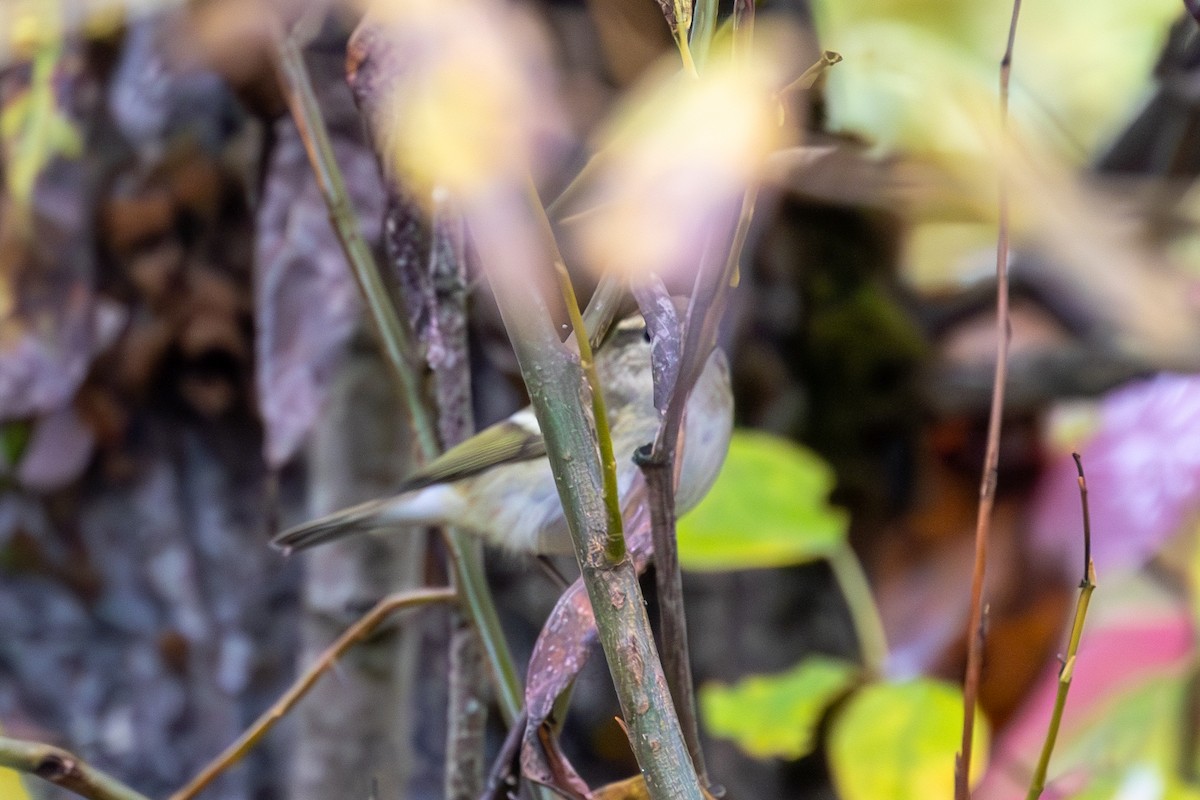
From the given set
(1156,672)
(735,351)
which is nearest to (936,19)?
(735,351)

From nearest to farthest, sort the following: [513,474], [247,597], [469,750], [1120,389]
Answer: [469,750] < [513,474] < [1120,389] < [247,597]

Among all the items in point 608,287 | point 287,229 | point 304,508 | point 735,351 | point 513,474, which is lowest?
point 304,508

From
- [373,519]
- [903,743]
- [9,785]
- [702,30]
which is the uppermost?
[702,30]

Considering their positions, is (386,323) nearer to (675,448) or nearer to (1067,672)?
(675,448)

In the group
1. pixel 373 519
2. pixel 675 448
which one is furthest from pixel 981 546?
pixel 373 519

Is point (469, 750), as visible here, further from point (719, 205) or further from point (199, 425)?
point (199, 425)

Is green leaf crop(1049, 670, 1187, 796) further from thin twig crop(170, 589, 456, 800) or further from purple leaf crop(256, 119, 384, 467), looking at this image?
purple leaf crop(256, 119, 384, 467)
